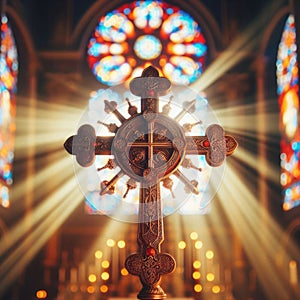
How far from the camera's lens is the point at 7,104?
381 inches

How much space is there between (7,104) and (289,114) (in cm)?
432

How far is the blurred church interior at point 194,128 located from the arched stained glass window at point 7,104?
1.3 inches

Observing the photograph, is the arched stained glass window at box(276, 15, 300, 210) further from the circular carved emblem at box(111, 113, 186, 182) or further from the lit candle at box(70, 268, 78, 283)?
the circular carved emblem at box(111, 113, 186, 182)

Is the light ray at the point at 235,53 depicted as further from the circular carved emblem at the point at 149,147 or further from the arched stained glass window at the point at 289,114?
the circular carved emblem at the point at 149,147

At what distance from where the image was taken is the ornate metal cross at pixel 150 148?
366 cm

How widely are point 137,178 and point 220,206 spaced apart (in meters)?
6.53

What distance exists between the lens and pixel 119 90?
427 inches

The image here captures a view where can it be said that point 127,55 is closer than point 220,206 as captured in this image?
No

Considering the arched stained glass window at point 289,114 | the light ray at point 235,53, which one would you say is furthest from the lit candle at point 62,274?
the light ray at point 235,53

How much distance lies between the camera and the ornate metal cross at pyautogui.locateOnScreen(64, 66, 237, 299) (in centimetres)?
366

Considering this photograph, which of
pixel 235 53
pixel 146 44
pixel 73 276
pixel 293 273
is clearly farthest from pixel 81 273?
pixel 235 53

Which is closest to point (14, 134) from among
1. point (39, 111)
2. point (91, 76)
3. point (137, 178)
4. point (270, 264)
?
point (39, 111)

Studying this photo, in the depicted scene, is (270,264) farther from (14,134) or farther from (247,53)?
(14,134)

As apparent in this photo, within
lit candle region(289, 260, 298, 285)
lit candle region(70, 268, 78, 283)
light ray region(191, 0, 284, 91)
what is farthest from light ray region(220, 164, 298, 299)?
lit candle region(70, 268, 78, 283)
